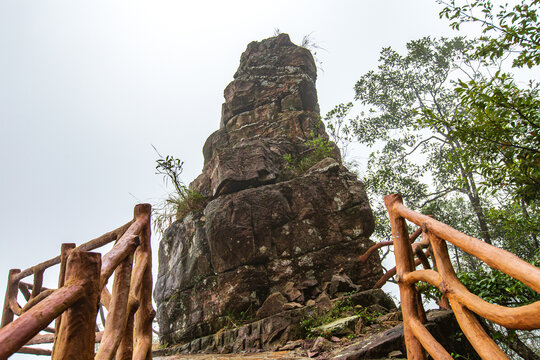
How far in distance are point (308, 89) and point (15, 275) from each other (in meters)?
8.47

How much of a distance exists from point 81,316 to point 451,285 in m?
1.94

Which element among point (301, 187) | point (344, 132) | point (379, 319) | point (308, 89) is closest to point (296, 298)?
point (379, 319)

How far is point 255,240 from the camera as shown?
605 centimetres

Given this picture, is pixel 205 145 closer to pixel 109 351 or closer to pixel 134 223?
pixel 134 223

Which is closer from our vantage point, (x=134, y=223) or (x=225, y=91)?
(x=134, y=223)

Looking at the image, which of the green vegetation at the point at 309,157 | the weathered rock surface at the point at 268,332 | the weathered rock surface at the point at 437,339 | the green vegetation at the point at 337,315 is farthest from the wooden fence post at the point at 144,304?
the green vegetation at the point at 309,157

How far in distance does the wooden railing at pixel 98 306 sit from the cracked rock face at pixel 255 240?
2979 mm

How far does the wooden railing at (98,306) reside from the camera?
3.70 ft

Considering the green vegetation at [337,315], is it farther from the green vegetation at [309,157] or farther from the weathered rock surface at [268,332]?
the green vegetation at [309,157]

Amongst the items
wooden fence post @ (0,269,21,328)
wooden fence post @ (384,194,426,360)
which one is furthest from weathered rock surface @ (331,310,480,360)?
wooden fence post @ (0,269,21,328)

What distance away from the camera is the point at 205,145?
32.6ft

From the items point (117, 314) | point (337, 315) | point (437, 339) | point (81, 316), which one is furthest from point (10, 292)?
point (437, 339)

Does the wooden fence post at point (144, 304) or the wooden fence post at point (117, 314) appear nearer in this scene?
the wooden fence post at point (117, 314)

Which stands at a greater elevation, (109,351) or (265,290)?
(265,290)
